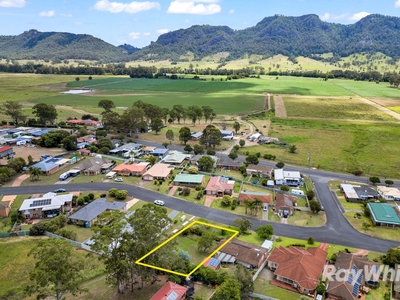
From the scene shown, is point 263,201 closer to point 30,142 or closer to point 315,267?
point 315,267

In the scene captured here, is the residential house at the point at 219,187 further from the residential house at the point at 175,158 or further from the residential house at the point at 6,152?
the residential house at the point at 6,152

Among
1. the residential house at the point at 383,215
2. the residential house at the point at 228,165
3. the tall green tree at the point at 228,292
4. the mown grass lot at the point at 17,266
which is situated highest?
the tall green tree at the point at 228,292

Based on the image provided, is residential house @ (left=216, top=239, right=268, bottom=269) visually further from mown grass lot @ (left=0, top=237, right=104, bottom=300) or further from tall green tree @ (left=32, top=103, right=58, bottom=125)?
tall green tree @ (left=32, top=103, right=58, bottom=125)

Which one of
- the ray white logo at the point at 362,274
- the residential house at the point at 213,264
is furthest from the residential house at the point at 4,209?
the ray white logo at the point at 362,274

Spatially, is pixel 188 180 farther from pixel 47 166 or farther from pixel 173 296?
pixel 173 296

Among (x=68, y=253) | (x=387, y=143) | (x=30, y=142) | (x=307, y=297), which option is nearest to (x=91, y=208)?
(x=68, y=253)

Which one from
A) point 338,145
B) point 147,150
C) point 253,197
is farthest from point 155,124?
point 338,145

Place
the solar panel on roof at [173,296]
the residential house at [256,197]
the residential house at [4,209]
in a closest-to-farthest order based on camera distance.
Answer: the solar panel on roof at [173,296] → the residential house at [4,209] → the residential house at [256,197]
